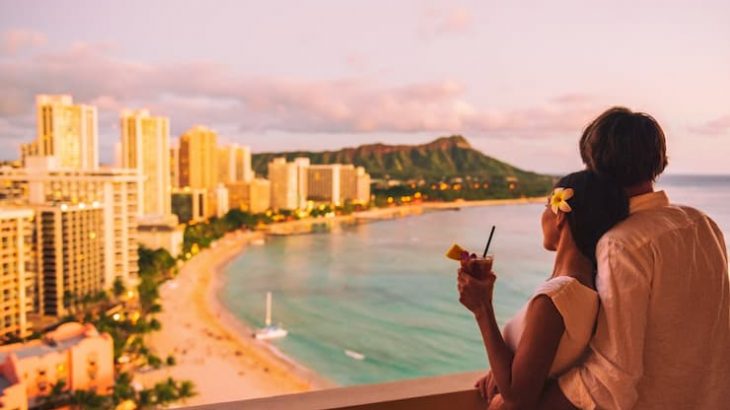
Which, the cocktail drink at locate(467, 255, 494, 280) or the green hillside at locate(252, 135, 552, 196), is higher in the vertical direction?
the green hillside at locate(252, 135, 552, 196)

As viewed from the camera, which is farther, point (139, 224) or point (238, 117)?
point (238, 117)

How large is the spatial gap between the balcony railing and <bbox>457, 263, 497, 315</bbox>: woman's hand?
29 cm

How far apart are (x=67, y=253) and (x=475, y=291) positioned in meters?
15.4

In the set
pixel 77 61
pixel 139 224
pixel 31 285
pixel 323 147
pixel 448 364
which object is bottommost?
pixel 448 364

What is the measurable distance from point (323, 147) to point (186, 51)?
5431mm

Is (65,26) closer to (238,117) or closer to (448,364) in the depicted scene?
(238,117)

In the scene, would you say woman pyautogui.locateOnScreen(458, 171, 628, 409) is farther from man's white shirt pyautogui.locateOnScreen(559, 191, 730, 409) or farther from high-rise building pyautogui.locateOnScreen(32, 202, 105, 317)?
high-rise building pyautogui.locateOnScreen(32, 202, 105, 317)

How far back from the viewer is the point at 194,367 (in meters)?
16.3

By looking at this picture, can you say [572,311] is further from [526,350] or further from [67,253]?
[67,253]

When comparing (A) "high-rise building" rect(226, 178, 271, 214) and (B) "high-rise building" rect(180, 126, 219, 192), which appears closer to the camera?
(B) "high-rise building" rect(180, 126, 219, 192)

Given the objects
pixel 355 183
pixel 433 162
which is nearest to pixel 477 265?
pixel 433 162

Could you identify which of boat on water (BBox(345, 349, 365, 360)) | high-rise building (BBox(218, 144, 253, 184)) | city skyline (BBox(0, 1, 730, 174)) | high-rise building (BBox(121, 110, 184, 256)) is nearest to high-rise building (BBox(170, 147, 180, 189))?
high-rise building (BBox(121, 110, 184, 256))

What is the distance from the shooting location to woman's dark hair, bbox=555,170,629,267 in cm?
77

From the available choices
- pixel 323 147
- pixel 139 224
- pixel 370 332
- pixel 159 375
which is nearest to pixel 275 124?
pixel 323 147
